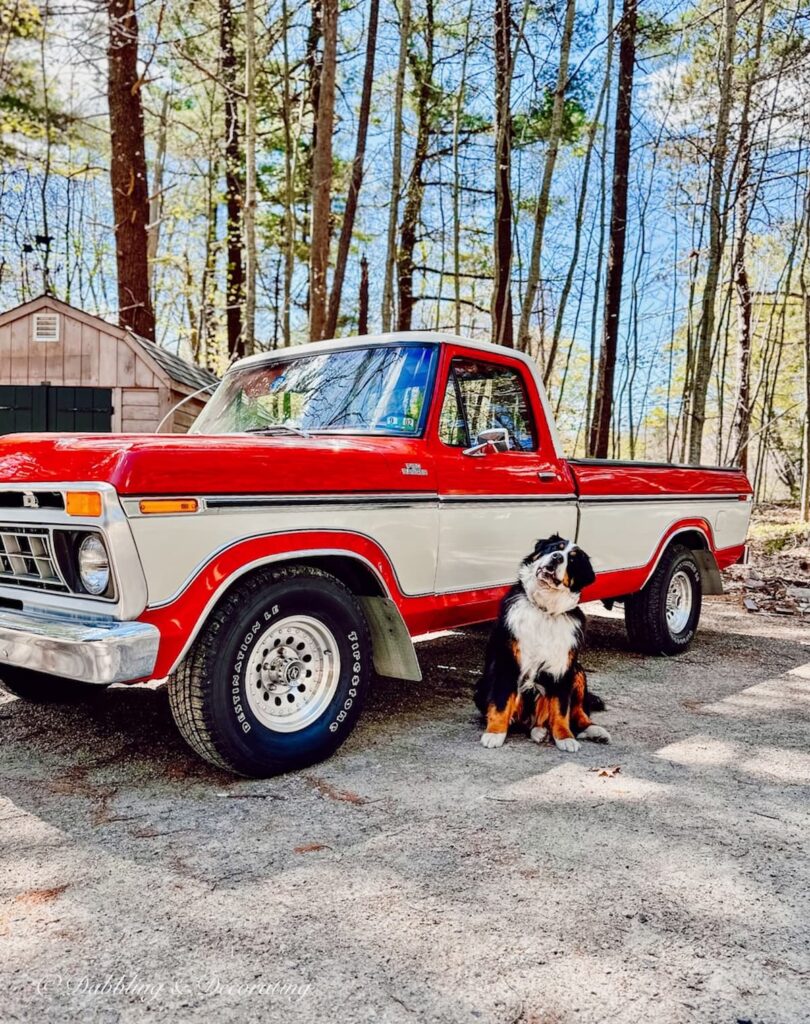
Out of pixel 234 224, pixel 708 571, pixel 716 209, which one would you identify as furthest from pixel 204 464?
pixel 234 224

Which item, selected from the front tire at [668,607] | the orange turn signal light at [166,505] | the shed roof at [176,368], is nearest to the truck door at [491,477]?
the front tire at [668,607]

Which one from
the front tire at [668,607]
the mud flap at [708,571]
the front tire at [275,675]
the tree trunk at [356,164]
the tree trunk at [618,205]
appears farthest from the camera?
the tree trunk at [618,205]

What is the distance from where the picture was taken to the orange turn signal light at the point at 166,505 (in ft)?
10.2

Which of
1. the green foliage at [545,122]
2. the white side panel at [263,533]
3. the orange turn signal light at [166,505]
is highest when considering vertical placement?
the green foliage at [545,122]

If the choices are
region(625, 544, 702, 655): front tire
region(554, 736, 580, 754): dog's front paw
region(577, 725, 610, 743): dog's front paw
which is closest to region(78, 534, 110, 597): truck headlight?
region(554, 736, 580, 754): dog's front paw

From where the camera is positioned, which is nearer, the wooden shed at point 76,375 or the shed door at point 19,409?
the wooden shed at point 76,375

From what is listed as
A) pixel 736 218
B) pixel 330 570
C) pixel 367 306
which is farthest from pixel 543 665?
pixel 367 306

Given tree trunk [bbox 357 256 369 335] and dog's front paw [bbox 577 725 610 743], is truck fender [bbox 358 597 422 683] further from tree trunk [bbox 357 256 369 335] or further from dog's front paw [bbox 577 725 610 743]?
tree trunk [bbox 357 256 369 335]

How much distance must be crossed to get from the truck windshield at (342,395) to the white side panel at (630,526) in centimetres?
160

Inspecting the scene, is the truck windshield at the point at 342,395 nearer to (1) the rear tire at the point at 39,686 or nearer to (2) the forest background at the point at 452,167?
(1) the rear tire at the point at 39,686

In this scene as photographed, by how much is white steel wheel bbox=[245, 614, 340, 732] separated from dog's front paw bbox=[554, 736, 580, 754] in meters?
1.20

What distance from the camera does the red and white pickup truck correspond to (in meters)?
3.15

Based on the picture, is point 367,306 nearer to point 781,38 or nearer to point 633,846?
point 781,38

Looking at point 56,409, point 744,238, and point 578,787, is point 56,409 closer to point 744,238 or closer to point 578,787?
point 578,787
